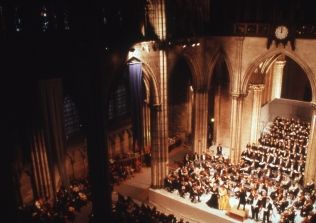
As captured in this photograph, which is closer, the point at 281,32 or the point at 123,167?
the point at 281,32

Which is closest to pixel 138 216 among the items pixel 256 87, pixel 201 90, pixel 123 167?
pixel 123 167

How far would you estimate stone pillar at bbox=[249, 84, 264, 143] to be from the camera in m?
24.7

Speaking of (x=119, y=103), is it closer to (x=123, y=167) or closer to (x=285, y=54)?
(x=123, y=167)

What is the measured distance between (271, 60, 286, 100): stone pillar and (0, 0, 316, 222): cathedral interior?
0.11m

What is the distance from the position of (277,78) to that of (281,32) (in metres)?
10.4

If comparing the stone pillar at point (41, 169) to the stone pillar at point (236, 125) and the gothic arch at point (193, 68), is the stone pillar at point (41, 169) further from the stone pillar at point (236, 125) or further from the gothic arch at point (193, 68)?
the stone pillar at point (236, 125)

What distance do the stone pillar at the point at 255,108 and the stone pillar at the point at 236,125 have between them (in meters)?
2.93

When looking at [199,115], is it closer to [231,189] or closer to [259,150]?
[259,150]

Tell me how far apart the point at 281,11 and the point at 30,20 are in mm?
14340

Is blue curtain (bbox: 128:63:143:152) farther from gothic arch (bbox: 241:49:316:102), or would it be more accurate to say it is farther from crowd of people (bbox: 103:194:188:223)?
gothic arch (bbox: 241:49:316:102)

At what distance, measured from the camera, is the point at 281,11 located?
19203mm

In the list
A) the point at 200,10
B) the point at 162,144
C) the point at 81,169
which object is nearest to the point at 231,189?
the point at 162,144

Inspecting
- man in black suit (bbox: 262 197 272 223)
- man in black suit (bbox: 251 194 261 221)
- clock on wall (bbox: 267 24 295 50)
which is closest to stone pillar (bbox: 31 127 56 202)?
man in black suit (bbox: 251 194 261 221)

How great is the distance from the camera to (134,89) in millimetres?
18578
